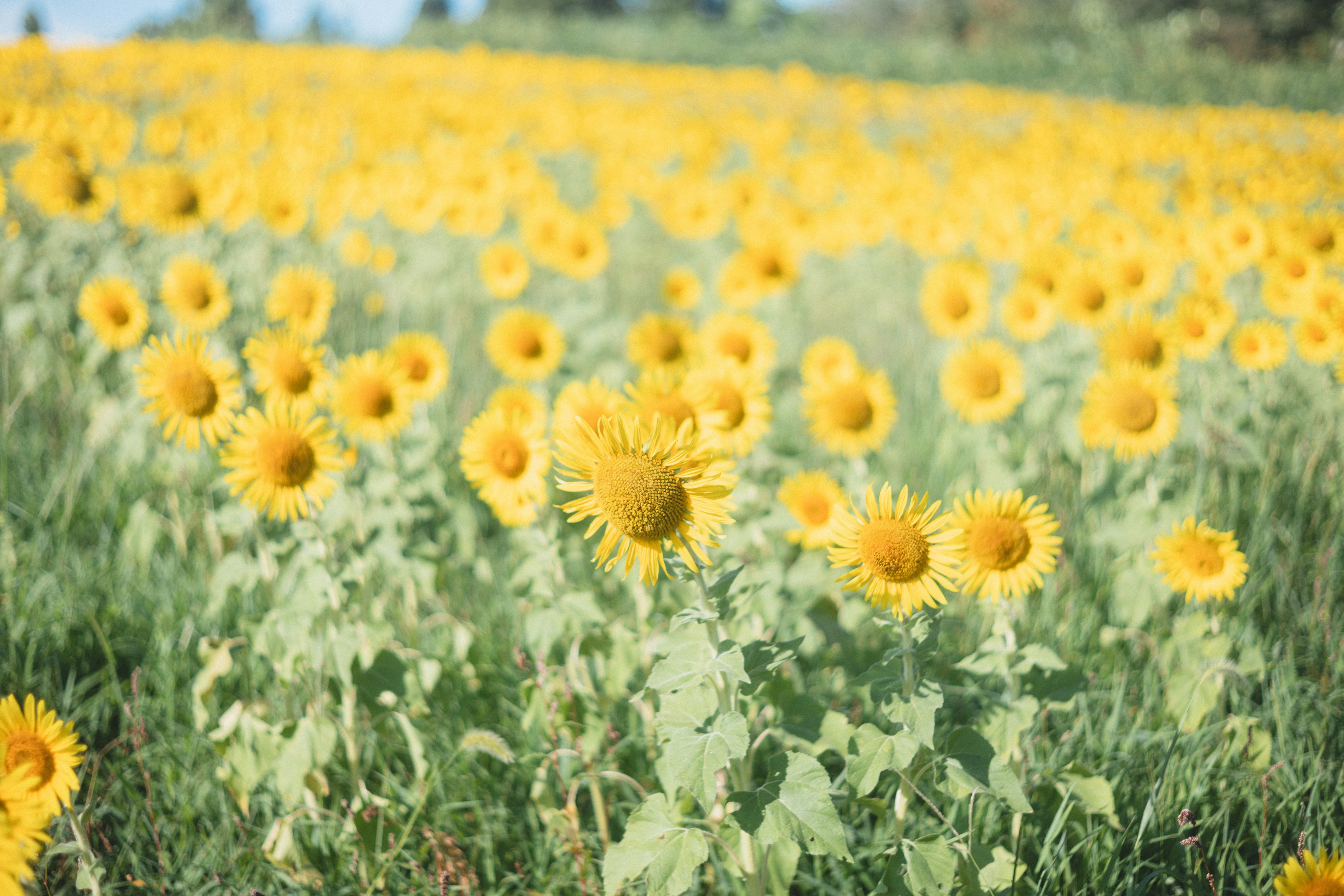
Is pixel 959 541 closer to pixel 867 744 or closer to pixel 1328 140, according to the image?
pixel 867 744

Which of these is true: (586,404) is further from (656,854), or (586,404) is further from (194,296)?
(194,296)

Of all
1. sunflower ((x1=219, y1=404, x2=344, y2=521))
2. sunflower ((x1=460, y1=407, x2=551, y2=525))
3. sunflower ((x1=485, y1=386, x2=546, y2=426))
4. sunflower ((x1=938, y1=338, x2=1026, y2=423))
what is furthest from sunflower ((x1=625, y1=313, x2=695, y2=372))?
sunflower ((x1=219, y1=404, x2=344, y2=521))

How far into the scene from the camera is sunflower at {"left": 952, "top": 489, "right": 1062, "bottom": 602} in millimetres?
1915

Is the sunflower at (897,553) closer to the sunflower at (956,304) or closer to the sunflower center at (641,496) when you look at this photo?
the sunflower center at (641,496)

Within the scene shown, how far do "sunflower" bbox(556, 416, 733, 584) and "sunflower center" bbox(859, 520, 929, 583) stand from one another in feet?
1.10

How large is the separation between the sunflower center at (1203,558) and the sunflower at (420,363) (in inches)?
108

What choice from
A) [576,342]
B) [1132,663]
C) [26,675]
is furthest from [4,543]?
[1132,663]

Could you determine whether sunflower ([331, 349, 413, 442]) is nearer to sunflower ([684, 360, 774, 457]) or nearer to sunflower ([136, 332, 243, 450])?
sunflower ([136, 332, 243, 450])

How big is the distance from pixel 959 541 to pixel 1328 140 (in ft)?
34.1

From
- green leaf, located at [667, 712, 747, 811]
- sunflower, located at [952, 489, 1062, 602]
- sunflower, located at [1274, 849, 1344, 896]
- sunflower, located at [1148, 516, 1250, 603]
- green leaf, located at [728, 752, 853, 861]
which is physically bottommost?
sunflower, located at [1274, 849, 1344, 896]

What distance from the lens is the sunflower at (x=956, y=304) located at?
13.9ft

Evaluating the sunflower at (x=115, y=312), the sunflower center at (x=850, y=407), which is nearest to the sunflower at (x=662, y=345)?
the sunflower center at (x=850, y=407)

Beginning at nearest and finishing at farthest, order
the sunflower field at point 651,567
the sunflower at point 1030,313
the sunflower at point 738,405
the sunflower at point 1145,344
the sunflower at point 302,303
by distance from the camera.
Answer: the sunflower field at point 651,567
the sunflower at point 738,405
the sunflower at point 1145,344
the sunflower at point 302,303
the sunflower at point 1030,313

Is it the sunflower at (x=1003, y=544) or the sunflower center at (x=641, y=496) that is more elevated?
the sunflower center at (x=641, y=496)
